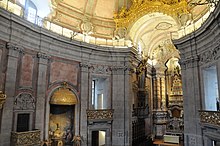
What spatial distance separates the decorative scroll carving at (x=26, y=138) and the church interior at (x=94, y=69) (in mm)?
45

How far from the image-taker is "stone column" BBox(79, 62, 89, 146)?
507 inches

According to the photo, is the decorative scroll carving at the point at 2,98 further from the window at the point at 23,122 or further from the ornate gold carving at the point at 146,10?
the ornate gold carving at the point at 146,10

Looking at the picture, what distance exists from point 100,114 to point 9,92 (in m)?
5.96

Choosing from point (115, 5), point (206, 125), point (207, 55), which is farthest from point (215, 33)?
point (115, 5)

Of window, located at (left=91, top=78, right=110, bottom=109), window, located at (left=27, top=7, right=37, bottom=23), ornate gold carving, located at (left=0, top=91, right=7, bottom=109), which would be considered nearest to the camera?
ornate gold carving, located at (left=0, top=91, right=7, bottom=109)

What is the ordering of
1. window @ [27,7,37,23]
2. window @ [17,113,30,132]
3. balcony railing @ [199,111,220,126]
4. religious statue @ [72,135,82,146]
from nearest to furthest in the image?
1. balcony railing @ [199,111,220,126]
2. window @ [17,113,30,132]
3. window @ [27,7,37,23]
4. religious statue @ [72,135,82,146]

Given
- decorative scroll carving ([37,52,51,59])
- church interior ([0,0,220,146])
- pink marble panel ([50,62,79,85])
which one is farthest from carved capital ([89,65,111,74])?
decorative scroll carving ([37,52,51,59])

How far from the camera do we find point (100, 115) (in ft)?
44.2

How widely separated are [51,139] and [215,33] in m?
10.7

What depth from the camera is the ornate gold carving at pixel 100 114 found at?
521 inches

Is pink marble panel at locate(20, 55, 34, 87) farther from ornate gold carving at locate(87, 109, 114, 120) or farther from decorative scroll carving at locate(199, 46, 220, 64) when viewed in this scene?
decorative scroll carving at locate(199, 46, 220, 64)

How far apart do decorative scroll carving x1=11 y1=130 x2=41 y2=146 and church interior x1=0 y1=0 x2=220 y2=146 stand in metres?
0.05

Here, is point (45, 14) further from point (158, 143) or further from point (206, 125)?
point (158, 143)

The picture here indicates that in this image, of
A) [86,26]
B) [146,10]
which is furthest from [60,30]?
[146,10]
